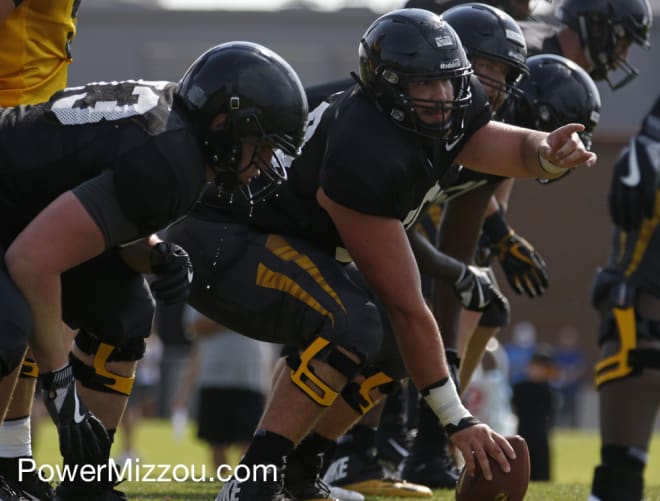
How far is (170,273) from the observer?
14.8 ft

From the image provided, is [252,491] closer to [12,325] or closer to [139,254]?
[139,254]

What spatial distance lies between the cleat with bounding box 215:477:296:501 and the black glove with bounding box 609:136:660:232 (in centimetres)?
175

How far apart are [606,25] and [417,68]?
213 cm

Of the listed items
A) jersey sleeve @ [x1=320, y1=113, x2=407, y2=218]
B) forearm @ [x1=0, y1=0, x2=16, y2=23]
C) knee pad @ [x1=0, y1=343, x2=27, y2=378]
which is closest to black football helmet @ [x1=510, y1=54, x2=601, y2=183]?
jersey sleeve @ [x1=320, y1=113, x2=407, y2=218]

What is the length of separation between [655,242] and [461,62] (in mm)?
1289

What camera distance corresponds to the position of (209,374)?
10688 mm

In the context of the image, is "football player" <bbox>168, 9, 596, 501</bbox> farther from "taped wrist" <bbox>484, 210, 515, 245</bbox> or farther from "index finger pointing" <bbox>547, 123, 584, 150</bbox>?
"taped wrist" <bbox>484, 210, 515, 245</bbox>

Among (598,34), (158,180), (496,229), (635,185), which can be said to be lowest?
(496,229)

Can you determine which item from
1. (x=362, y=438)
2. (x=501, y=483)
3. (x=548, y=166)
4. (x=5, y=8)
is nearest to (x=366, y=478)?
(x=362, y=438)

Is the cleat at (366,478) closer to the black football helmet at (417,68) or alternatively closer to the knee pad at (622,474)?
the knee pad at (622,474)

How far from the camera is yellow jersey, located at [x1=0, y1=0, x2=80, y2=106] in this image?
5.04 metres

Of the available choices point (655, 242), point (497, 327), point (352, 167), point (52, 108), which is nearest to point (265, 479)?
point (352, 167)

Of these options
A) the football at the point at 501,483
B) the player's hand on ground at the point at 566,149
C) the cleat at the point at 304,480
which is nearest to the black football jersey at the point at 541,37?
the player's hand on ground at the point at 566,149

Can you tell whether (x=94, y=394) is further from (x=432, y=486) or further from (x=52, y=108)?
(x=432, y=486)
